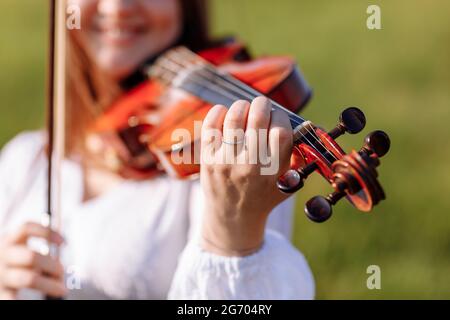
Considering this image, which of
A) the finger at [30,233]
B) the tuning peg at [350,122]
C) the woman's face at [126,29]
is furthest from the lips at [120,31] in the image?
the tuning peg at [350,122]

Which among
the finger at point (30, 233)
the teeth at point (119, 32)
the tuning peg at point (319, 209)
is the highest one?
the teeth at point (119, 32)

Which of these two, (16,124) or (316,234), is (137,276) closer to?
(316,234)

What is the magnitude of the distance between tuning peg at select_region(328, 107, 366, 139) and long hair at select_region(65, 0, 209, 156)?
59 centimetres

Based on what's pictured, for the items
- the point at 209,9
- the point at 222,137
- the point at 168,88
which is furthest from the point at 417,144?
the point at 222,137

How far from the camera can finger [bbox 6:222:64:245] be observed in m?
1.03

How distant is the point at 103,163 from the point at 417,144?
1101 millimetres

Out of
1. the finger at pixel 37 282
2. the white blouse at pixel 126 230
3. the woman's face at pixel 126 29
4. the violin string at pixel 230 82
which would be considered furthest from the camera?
the woman's face at pixel 126 29

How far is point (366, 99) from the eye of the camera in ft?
7.36

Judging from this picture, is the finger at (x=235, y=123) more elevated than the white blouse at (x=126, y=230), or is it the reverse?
the finger at (x=235, y=123)

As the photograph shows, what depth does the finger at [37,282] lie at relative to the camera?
1.01 metres

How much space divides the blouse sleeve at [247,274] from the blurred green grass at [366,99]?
0.66 metres

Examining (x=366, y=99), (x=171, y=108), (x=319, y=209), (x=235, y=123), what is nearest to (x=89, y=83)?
(x=171, y=108)

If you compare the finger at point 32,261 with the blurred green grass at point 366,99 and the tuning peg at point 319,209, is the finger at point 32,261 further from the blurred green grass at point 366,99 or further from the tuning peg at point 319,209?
the blurred green grass at point 366,99

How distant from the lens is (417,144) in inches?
83.0
